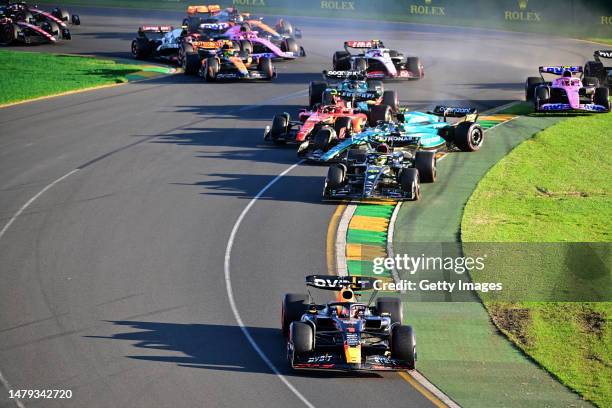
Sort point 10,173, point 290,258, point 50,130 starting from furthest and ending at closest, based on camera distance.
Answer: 1. point 50,130
2. point 10,173
3. point 290,258

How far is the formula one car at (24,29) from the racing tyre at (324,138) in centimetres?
3792

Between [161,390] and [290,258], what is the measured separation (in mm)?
8650

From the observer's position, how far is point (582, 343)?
22.8m

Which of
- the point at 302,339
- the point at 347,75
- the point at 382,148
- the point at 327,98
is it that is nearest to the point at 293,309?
the point at 302,339

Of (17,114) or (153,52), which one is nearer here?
(17,114)

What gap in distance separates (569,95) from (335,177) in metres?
17.2

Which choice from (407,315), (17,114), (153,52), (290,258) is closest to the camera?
(407,315)

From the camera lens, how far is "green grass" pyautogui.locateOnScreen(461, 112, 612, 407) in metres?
22.2

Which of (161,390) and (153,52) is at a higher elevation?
(153,52)

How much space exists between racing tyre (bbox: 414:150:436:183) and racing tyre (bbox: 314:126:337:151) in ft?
14.8

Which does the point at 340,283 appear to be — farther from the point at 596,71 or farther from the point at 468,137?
the point at 596,71

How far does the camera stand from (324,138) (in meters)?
39.2

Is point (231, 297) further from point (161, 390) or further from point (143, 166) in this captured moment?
point (143, 166)

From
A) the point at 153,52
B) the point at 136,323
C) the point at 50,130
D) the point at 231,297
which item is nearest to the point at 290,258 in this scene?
the point at 231,297
